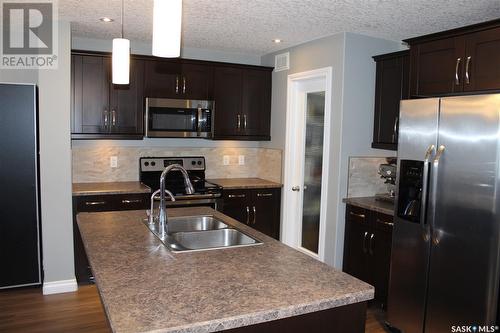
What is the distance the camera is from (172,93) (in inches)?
182

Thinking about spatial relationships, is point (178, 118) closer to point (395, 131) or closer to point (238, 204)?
point (238, 204)

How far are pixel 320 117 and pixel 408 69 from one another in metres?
1.07

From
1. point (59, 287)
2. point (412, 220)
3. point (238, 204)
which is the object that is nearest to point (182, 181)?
point (238, 204)

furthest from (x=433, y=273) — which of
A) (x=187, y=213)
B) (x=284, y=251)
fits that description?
(x=187, y=213)

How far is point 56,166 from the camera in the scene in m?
3.83

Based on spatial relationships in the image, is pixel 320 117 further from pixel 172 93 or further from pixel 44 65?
pixel 44 65

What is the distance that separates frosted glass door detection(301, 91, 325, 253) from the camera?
14.4 feet

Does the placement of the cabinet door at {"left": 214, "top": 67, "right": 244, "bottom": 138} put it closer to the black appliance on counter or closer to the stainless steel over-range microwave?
the stainless steel over-range microwave

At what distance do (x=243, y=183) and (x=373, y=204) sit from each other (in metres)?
1.68

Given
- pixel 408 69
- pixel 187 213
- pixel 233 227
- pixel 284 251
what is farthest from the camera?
pixel 408 69

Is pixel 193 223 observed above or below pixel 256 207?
above

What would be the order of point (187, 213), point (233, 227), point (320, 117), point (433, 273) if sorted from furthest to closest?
point (320, 117)
point (187, 213)
point (433, 273)
point (233, 227)

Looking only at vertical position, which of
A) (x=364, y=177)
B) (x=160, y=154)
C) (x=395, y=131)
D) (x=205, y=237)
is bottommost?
(x=205, y=237)

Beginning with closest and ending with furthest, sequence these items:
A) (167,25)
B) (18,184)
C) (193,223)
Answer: (167,25) → (193,223) → (18,184)
